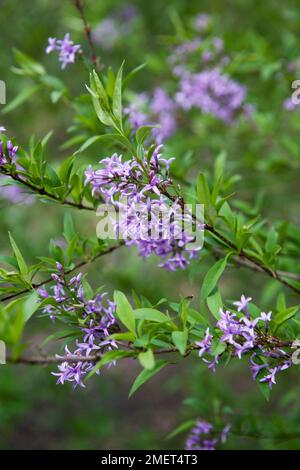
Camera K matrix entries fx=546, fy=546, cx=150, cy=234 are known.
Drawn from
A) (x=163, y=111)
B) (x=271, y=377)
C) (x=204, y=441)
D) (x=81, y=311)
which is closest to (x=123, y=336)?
(x=81, y=311)

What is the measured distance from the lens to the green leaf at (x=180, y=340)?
4.74 ft

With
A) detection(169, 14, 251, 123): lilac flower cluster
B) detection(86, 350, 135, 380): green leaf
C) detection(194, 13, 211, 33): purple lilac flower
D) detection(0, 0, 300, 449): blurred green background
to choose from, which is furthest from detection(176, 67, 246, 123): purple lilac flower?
A: detection(86, 350, 135, 380): green leaf

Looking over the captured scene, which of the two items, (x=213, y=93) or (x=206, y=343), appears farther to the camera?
(x=213, y=93)

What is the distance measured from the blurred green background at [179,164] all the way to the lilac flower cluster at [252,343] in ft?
2.88

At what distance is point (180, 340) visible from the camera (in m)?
1.49

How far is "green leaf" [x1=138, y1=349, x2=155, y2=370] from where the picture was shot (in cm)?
139

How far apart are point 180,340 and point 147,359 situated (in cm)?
12

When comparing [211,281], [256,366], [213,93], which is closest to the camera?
[256,366]

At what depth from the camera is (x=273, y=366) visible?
1.72 m

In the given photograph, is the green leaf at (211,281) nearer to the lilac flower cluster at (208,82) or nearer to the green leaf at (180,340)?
the green leaf at (180,340)

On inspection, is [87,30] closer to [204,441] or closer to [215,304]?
[215,304]

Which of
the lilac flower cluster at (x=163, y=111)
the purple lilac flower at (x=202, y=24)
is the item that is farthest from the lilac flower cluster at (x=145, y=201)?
the purple lilac flower at (x=202, y=24)

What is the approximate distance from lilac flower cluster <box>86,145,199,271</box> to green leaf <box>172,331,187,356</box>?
346mm
